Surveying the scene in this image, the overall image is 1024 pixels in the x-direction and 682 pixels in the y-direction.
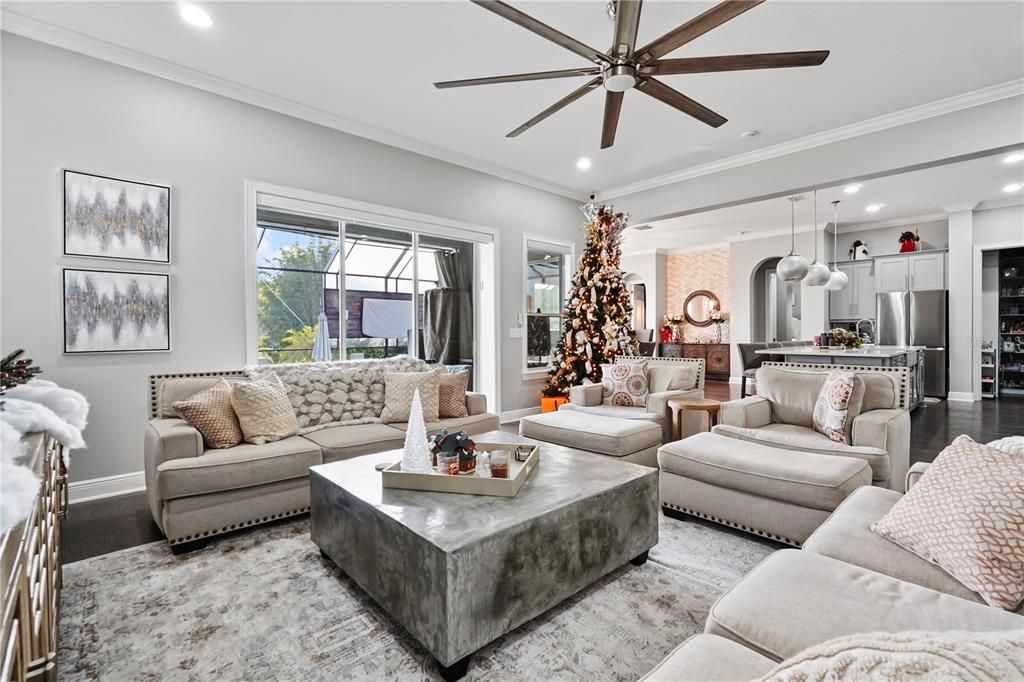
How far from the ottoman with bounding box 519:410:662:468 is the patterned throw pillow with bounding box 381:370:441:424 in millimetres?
763

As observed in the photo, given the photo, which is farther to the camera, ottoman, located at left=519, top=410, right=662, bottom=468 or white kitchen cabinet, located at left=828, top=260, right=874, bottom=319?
white kitchen cabinet, located at left=828, top=260, right=874, bottom=319

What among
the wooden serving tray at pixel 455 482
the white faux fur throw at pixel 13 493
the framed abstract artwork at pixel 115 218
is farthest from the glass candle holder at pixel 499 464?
the framed abstract artwork at pixel 115 218

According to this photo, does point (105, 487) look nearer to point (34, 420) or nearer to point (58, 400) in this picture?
A: point (58, 400)

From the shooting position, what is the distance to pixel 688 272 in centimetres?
1058

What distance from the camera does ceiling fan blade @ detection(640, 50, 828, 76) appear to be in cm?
227

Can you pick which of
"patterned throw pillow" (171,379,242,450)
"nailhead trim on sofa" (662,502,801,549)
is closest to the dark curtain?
"patterned throw pillow" (171,379,242,450)

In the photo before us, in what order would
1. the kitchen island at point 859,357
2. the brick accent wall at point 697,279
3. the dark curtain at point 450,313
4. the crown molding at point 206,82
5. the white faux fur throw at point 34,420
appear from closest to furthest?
1. the white faux fur throw at point 34,420
2. the crown molding at point 206,82
3. the dark curtain at point 450,313
4. the kitchen island at point 859,357
5. the brick accent wall at point 697,279

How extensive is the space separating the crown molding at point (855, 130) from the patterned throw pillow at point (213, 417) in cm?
514

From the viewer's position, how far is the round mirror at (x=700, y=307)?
33.4ft

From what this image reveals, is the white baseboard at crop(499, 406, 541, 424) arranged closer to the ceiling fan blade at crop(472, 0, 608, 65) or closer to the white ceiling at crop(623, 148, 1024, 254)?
the white ceiling at crop(623, 148, 1024, 254)

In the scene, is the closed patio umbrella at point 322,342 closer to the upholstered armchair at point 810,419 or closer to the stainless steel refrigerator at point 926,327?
the upholstered armchair at point 810,419

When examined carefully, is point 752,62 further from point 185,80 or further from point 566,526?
point 185,80

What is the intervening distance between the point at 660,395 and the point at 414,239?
2909 millimetres

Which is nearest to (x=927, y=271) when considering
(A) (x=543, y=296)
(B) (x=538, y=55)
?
(A) (x=543, y=296)
